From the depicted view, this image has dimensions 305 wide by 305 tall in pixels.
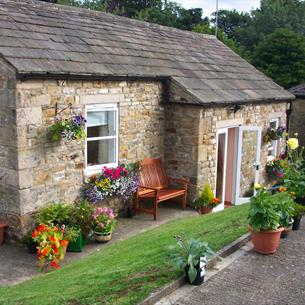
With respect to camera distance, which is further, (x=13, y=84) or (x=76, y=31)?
(x=76, y=31)

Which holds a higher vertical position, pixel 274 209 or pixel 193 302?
pixel 274 209

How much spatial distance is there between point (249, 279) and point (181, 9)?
4968 cm

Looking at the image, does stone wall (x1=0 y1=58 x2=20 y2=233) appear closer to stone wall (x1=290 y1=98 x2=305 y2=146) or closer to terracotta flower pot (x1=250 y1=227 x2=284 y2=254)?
terracotta flower pot (x1=250 y1=227 x2=284 y2=254)

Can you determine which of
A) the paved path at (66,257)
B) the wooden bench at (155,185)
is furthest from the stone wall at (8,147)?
the wooden bench at (155,185)

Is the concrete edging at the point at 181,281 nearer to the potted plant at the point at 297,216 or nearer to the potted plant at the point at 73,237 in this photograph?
the potted plant at the point at 297,216

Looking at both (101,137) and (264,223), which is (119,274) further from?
(101,137)

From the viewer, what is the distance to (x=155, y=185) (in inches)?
411

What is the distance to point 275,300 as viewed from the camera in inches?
184

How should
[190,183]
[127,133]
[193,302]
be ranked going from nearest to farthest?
[193,302]
[127,133]
[190,183]

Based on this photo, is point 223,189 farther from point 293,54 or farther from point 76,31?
point 293,54

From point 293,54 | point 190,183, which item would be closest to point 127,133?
point 190,183

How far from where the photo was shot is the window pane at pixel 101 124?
29.5 ft

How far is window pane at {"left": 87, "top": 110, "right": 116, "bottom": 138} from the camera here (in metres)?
8.98

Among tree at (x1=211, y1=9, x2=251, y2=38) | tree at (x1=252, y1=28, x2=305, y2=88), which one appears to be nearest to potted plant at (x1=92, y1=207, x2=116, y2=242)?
tree at (x1=252, y1=28, x2=305, y2=88)
